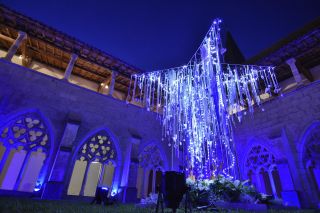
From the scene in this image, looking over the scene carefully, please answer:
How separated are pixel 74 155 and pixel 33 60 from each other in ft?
26.1

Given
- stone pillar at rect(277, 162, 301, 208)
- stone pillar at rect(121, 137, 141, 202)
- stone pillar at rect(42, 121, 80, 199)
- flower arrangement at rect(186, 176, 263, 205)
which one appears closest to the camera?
flower arrangement at rect(186, 176, 263, 205)

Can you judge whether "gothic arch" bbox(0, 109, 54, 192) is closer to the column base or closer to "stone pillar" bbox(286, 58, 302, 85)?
the column base

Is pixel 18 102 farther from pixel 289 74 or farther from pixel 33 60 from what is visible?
pixel 289 74

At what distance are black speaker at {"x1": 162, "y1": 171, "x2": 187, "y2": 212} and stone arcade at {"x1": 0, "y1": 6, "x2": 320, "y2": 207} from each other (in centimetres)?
653

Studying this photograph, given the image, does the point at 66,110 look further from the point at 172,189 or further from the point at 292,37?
the point at 292,37

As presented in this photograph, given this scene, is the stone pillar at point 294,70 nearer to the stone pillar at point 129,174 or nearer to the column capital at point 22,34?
the stone pillar at point 129,174

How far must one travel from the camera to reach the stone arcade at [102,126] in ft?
29.6

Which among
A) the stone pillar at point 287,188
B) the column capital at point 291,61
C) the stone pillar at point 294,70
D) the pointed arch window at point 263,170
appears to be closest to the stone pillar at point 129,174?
the pointed arch window at point 263,170

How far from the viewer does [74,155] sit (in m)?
9.78

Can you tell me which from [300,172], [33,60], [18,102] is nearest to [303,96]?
[300,172]

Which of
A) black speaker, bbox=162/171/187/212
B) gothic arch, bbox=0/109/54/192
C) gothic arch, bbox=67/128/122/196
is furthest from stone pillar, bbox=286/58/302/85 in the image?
gothic arch, bbox=0/109/54/192

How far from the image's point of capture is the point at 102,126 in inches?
440

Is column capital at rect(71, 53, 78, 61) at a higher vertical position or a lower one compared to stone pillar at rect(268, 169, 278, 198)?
higher

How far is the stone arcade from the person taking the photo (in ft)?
29.6
